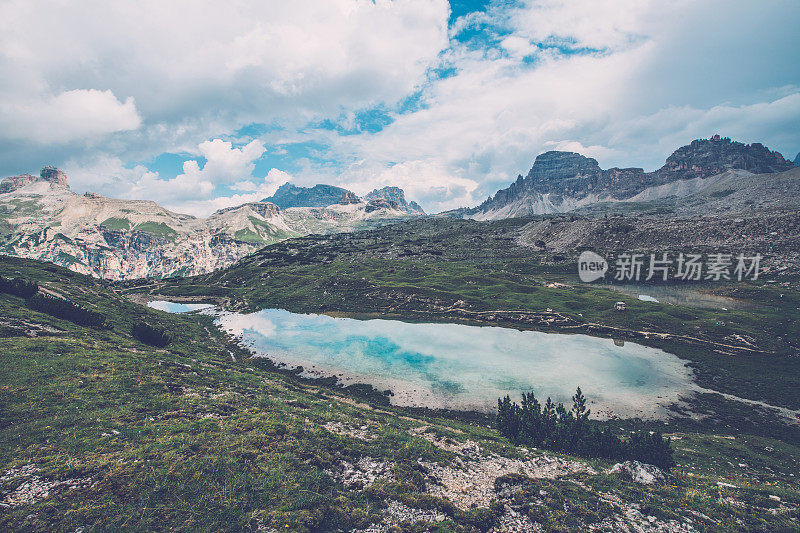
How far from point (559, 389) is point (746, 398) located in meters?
27.3

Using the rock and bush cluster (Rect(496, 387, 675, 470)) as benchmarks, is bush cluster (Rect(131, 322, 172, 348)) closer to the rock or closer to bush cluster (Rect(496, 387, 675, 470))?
bush cluster (Rect(496, 387, 675, 470))

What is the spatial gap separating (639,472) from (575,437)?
659cm

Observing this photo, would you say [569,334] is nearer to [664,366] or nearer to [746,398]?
[664,366]

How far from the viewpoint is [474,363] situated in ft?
192

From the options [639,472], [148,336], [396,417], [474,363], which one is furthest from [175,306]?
[639,472]

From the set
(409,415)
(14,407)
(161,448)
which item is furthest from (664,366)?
(14,407)

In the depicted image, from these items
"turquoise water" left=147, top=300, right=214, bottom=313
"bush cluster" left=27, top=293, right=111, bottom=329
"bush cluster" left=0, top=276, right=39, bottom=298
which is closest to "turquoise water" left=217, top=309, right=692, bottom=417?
"bush cluster" left=27, top=293, right=111, bottom=329

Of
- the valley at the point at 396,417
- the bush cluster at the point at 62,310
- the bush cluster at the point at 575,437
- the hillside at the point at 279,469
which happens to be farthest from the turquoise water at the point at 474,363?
the bush cluster at the point at 62,310

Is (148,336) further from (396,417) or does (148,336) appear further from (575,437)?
(575,437)

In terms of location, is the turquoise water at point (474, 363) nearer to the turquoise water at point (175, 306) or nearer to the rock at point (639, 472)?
the rock at point (639, 472)

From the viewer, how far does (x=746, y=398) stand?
45.9 metres

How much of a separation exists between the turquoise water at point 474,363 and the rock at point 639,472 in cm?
1985

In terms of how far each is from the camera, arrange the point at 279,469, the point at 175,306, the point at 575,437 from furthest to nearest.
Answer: the point at 175,306, the point at 575,437, the point at 279,469

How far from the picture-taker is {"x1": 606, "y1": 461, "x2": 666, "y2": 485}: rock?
23.3 m
